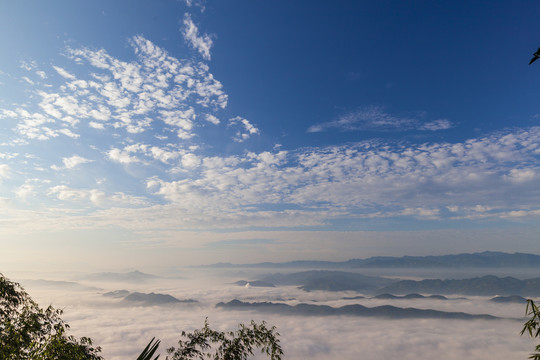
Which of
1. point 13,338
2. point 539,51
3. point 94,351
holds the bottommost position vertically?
point 94,351

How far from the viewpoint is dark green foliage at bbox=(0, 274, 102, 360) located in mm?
13414

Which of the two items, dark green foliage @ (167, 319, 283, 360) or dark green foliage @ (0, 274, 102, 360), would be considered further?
dark green foliage @ (167, 319, 283, 360)

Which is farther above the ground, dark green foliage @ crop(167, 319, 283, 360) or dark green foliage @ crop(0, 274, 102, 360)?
dark green foliage @ crop(0, 274, 102, 360)

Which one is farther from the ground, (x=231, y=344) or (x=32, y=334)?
(x=32, y=334)

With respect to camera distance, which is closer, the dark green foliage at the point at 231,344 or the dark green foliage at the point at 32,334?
the dark green foliage at the point at 32,334

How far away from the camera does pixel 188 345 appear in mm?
24594

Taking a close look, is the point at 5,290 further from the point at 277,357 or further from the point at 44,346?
the point at 277,357

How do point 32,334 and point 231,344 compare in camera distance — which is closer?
point 32,334

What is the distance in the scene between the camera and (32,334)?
1961 cm

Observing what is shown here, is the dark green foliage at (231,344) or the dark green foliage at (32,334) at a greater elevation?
the dark green foliage at (32,334)

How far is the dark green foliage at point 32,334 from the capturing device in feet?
44.0

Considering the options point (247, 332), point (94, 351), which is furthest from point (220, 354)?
point (94, 351)

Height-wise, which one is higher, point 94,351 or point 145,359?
point 145,359

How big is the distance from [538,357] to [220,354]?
830 inches
